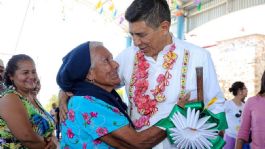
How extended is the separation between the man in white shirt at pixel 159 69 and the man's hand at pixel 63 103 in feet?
1.17

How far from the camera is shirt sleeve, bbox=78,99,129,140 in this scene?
1.52m

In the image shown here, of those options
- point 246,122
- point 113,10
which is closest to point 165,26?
point 246,122

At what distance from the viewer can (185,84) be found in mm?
1808

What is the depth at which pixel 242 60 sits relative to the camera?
345 inches

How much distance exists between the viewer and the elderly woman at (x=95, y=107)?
152 cm

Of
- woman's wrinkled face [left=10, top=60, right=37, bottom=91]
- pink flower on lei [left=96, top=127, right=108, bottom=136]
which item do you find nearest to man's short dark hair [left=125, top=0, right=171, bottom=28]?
pink flower on lei [left=96, top=127, right=108, bottom=136]

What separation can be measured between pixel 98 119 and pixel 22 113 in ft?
3.01

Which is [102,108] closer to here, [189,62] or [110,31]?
[189,62]

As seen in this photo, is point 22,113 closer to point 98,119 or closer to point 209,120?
point 98,119

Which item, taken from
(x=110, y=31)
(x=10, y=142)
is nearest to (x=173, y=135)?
(x=10, y=142)

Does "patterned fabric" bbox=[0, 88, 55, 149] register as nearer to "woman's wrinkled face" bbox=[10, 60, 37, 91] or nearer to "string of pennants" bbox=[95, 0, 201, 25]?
"woman's wrinkled face" bbox=[10, 60, 37, 91]

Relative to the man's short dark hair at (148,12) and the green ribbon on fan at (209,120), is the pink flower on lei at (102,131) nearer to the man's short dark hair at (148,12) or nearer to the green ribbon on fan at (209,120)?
the green ribbon on fan at (209,120)

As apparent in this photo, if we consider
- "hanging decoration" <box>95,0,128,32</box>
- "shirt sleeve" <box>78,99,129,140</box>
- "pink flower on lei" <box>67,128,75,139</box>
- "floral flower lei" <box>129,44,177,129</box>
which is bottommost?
"pink flower on lei" <box>67,128,75,139</box>

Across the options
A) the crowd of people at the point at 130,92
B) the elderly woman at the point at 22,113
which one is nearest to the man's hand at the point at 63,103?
the crowd of people at the point at 130,92
